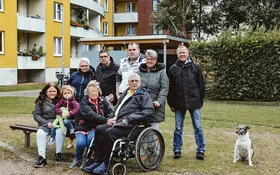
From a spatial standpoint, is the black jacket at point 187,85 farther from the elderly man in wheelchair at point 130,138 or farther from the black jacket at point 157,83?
the elderly man in wheelchair at point 130,138

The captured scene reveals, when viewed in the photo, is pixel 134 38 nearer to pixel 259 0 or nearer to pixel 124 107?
pixel 259 0

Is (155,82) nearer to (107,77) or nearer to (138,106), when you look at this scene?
(138,106)

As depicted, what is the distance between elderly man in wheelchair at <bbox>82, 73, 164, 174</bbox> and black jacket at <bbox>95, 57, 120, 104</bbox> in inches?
47.0

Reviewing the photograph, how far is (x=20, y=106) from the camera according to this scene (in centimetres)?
1521

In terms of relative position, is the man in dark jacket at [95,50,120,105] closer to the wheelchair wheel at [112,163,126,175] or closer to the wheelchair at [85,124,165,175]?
the wheelchair at [85,124,165,175]

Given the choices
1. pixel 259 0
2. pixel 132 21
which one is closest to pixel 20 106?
pixel 259 0

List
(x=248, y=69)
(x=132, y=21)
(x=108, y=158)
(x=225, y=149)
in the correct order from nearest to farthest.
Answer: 1. (x=108, y=158)
2. (x=225, y=149)
3. (x=248, y=69)
4. (x=132, y=21)

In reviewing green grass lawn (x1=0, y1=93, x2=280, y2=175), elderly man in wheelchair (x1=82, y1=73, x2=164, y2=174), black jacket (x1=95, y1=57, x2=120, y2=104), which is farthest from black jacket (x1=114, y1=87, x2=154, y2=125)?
black jacket (x1=95, y1=57, x2=120, y2=104)

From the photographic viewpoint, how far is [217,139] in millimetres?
9070

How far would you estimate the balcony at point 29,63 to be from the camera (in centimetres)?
2853

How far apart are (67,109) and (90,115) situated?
2.58ft

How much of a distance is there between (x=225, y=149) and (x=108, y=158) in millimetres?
3009

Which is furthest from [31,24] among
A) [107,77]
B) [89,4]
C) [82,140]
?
[82,140]

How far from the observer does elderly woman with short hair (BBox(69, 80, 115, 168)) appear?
6.42m
